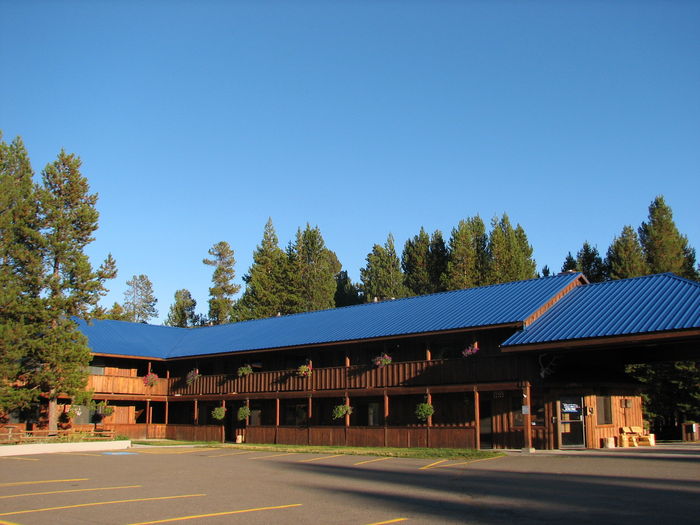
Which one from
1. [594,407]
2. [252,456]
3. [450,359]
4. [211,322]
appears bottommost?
[252,456]

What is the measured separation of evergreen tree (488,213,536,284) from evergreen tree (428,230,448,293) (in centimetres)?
616

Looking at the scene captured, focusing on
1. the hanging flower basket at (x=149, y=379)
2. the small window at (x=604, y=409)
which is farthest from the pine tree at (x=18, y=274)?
the small window at (x=604, y=409)

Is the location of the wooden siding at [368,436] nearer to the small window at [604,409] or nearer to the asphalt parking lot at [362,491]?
the asphalt parking lot at [362,491]

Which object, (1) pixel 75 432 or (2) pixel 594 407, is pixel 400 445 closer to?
(2) pixel 594 407

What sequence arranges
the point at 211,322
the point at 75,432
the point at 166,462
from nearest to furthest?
1. the point at 166,462
2. the point at 75,432
3. the point at 211,322

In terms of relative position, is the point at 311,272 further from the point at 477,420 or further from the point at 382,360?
the point at 477,420

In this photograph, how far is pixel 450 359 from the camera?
95.9 feet

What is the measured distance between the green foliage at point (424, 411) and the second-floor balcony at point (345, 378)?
3.17 ft

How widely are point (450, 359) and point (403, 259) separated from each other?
46.6m

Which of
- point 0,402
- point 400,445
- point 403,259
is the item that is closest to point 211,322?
point 403,259

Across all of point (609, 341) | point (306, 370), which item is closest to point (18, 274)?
point (306, 370)

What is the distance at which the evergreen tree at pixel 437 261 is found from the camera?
65688 millimetres

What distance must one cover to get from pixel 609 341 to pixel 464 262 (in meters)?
35.3

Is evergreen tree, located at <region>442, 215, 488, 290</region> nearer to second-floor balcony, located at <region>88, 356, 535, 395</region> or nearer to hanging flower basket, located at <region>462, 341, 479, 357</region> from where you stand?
second-floor balcony, located at <region>88, 356, 535, 395</region>
